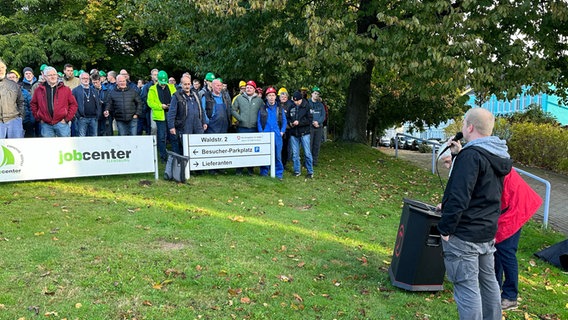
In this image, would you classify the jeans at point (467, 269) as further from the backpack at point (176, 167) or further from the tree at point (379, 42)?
the tree at point (379, 42)

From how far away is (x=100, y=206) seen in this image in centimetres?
739

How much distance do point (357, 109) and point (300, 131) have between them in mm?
6328

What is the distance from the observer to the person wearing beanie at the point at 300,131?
11.2m

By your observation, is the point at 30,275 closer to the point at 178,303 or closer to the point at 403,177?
the point at 178,303

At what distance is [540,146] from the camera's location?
1681 centimetres

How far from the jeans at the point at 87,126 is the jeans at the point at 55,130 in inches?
35.0

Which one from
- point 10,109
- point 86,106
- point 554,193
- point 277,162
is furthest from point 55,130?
point 554,193

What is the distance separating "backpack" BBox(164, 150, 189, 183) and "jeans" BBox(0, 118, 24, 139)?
2.80 meters

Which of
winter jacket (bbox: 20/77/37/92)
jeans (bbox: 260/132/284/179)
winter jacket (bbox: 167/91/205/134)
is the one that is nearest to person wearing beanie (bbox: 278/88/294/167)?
jeans (bbox: 260/132/284/179)

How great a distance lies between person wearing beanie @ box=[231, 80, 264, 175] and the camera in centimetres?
1077

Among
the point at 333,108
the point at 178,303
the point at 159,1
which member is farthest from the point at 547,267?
the point at 333,108

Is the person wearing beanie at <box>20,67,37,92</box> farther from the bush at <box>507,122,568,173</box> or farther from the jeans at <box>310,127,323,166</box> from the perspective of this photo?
the bush at <box>507,122,568,173</box>

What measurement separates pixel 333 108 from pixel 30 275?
71.6 ft

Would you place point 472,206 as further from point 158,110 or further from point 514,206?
point 158,110
